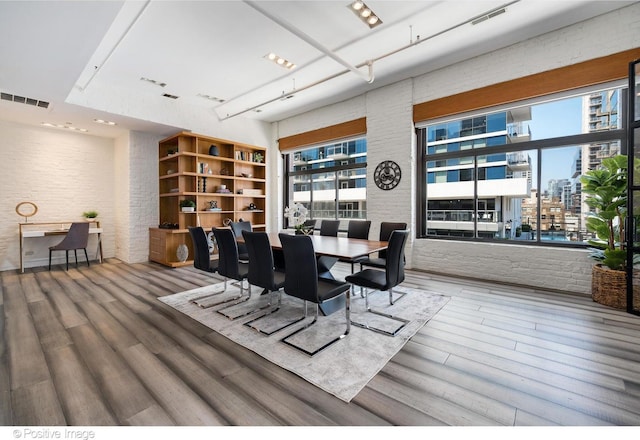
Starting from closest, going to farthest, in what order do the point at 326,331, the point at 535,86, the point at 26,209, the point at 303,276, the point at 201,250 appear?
the point at 303,276 < the point at 326,331 < the point at 201,250 < the point at 535,86 < the point at 26,209

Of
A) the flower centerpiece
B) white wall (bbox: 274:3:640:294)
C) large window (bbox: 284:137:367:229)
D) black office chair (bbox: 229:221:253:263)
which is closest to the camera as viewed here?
white wall (bbox: 274:3:640:294)

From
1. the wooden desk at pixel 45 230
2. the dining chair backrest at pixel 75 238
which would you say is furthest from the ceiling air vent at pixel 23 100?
the wooden desk at pixel 45 230

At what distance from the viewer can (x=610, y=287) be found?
321 centimetres

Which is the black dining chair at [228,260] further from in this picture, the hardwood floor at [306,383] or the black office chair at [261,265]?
the hardwood floor at [306,383]

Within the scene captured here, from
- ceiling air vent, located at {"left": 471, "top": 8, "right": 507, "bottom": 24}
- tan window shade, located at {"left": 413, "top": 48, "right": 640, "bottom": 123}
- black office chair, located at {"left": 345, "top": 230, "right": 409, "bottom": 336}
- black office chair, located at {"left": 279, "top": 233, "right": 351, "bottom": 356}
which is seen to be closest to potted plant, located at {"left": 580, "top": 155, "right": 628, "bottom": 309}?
tan window shade, located at {"left": 413, "top": 48, "right": 640, "bottom": 123}

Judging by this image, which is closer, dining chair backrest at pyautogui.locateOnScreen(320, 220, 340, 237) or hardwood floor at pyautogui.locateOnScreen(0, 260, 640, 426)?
hardwood floor at pyautogui.locateOnScreen(0, 260, 640, 426)

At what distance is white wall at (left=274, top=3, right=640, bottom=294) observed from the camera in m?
3.54

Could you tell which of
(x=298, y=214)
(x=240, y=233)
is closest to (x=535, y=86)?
(x=298, y=214)

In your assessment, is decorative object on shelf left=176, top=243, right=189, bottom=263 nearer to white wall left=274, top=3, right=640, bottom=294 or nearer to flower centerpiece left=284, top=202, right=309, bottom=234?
flower centerpiece left=284, top=202, right=309, bottom=234

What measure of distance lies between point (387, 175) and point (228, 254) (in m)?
3.31

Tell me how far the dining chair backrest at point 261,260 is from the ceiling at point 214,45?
7.23 feet

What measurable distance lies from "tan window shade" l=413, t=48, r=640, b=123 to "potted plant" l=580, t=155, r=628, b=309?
1.09 meters

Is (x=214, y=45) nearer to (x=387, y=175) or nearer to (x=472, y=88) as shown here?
(x=387, y=175)
